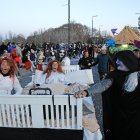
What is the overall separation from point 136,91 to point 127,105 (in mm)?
185

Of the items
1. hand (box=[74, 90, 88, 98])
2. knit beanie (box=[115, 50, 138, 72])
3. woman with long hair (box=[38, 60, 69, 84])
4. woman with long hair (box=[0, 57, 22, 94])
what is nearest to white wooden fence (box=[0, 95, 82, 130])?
hand (box=[74, 90, 88, 98])

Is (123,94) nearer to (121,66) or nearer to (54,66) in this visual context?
(121,66)

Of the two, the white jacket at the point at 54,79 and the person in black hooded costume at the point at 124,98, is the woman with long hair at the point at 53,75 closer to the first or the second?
the white jacket at the point at 54,79

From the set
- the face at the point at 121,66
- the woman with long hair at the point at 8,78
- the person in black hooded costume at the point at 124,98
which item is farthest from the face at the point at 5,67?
the face at the point at 121,66

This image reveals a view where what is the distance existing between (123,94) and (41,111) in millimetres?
1088

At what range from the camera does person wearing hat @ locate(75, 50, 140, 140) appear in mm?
3637

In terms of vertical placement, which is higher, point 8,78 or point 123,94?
point 123,94

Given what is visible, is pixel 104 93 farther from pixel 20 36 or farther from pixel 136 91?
pixel 20 36

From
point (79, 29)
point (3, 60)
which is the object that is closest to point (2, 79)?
point (3, 60)

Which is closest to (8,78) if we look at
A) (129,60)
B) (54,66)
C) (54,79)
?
(54,79)

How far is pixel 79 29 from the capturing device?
101 metres

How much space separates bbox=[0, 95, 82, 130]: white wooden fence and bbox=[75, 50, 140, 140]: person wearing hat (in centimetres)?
30

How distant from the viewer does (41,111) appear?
4.16 meters

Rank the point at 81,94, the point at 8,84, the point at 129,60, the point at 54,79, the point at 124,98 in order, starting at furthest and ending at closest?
the point at 54,79
the point at 8,84
the point at 81,94
the point at 124,98
the point at 129,60
